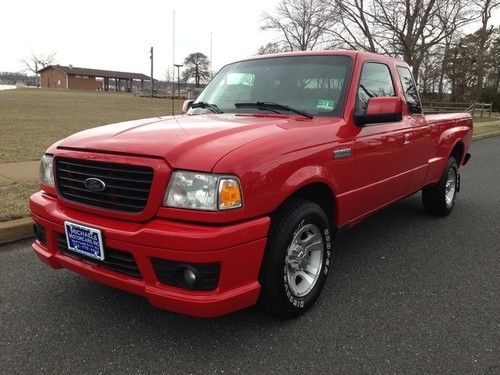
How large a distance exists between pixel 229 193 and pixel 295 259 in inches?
33.3

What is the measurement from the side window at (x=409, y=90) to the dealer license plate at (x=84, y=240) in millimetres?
3353

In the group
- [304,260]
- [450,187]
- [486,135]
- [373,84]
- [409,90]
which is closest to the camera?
[304,260]

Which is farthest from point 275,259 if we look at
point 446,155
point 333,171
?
point 446,155

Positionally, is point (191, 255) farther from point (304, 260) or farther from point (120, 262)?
point (304, 260)

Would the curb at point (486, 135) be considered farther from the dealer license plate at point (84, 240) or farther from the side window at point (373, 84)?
the dealer license plate at point (84, 240)

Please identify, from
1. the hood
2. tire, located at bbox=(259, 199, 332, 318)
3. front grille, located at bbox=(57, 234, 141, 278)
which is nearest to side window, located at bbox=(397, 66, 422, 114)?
the hood

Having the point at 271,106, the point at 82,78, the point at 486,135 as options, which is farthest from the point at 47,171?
the point at 82,78

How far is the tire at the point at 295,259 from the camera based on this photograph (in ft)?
8.95

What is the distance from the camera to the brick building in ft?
289

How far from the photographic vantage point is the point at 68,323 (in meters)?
2.97

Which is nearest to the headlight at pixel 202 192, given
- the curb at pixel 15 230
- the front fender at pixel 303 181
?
the front fender at pixel 303 181

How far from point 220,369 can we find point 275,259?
67 centimetres

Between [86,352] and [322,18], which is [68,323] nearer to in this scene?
[86,352]

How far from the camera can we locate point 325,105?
3.55 m
